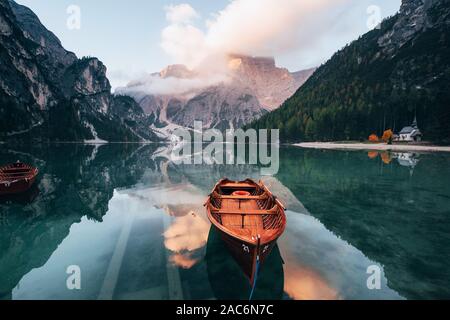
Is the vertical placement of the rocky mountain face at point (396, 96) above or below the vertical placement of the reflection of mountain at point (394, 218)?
above

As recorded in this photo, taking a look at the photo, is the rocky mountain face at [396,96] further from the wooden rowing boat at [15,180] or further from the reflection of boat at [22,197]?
the wooden rowing boat at [15,180]

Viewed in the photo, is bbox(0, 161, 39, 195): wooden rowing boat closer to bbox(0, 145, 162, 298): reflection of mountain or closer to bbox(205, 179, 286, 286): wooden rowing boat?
bbox(0, 145, 162, 298): reflection of mountain

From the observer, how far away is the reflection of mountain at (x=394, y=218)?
1175 centimetres

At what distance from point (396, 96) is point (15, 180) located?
171290 millimetres

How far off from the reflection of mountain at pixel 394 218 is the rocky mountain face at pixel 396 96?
78.8m

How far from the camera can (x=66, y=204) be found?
23844 mm

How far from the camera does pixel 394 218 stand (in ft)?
64.1

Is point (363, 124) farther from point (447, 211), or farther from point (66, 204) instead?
point (66, 204)

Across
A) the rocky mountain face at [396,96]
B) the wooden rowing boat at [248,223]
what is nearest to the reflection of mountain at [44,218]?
the wooden rowing boat at [248,223]

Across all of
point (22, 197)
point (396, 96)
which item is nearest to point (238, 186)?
point (22, 197)

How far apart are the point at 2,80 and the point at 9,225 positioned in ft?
720

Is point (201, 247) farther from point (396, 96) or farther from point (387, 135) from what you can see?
point (396, 96)

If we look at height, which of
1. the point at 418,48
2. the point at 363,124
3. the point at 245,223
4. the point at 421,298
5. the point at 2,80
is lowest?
the point at 421,298
